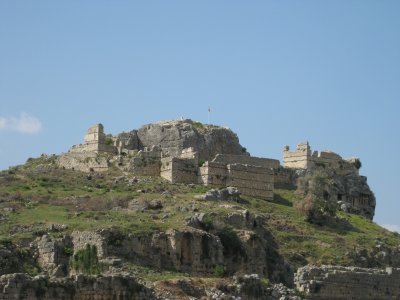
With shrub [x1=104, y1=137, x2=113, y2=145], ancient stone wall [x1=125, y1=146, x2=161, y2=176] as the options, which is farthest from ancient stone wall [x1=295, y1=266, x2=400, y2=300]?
shrub [x1=104, y1=137, x2=113, y2=145]

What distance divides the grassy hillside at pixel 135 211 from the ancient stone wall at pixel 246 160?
219 cm

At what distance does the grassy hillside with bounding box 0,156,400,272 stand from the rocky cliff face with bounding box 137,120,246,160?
512 centimetres

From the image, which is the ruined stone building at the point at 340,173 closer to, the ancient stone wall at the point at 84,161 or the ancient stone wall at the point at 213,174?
the ancient stone wall at the point at 213,174

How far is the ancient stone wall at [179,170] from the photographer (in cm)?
7150

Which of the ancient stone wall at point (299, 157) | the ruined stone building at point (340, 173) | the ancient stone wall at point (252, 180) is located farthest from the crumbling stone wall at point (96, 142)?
the ancient stone wall at point (299, 157)

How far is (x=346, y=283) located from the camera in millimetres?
49031

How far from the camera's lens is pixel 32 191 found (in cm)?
6131

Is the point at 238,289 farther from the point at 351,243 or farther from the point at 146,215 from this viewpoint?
the point at 351,243

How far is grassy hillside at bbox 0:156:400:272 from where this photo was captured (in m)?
50.5

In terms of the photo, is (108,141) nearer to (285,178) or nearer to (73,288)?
(285,178)

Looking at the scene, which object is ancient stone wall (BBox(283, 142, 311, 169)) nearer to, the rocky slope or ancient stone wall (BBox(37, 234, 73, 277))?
the rocky slope

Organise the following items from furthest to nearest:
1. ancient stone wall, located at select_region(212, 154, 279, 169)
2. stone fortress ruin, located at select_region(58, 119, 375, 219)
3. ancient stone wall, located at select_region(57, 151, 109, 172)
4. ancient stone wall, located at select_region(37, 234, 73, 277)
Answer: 1. ancient stone wall, located at select_region(212, 154, 279, 169)
2. ancient stone wall, located at select_region(57, 151, 109, 172)
3. stone fortress ruin, located at select_region(58, 119, 375, 219)
4. ancient stone wall, located at select_region(37, 234, 73, 277)

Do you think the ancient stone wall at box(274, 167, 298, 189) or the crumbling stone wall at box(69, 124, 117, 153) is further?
the ancient stone wall at box(274, 167, 298, 189)

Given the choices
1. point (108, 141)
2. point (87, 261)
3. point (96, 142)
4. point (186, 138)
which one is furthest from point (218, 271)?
point (186, 138)
